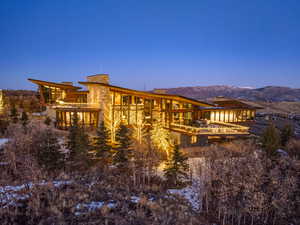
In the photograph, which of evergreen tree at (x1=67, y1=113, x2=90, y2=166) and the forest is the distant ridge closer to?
the forest

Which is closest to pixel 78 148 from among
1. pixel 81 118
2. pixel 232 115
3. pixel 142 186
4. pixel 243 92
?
pixel 142 186

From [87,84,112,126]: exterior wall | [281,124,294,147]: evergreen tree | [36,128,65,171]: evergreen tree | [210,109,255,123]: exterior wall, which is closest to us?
[36,128,65,171]: evergreen tree

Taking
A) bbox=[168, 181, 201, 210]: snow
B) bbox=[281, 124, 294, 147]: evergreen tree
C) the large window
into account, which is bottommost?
bbox=[168, 181, 201, 210]: snow

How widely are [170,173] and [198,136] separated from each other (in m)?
6.28

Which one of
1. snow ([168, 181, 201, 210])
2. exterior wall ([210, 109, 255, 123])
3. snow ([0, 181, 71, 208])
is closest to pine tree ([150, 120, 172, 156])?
snow ([168, 181, 201, 210])

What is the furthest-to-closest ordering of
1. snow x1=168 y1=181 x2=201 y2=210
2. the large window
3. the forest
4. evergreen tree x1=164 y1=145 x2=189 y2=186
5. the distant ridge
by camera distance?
the distant ridge → the large window → evergreen tree x1=164 y1=145 x2=189 y2=186 → snow x1=168 y1=181 x2=201 y2=210 → the forest

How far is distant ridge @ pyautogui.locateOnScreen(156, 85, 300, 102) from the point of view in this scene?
112062 mm

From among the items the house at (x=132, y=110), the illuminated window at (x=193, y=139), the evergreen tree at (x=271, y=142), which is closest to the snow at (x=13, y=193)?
the house at (x=132, y=110)

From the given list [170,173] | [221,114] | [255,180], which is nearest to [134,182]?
[170,173]

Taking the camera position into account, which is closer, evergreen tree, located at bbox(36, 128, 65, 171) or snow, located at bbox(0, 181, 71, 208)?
snow, located at bbox(0, 181, 71, 208)

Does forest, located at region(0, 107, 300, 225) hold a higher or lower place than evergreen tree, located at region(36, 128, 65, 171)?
lower

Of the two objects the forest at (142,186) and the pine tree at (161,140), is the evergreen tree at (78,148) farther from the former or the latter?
the pine tree at (161,140)

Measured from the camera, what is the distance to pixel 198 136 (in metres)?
18.7

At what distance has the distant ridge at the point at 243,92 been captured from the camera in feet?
368
